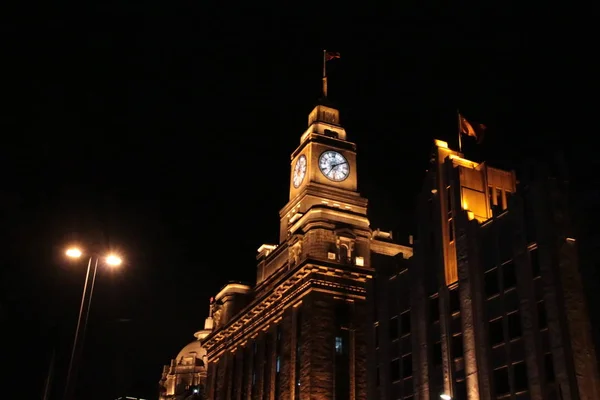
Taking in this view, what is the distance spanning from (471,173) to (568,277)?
13.6 m

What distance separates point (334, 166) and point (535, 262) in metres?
39.9

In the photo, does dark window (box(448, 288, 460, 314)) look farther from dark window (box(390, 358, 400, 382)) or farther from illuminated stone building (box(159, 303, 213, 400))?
illuminated stone building (box(159, 303, 213, 400))

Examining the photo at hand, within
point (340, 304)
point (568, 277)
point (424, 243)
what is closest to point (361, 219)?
point (340, 304)

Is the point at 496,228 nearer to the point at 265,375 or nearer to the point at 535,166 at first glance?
the point at 535,166

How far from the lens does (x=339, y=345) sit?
214ft

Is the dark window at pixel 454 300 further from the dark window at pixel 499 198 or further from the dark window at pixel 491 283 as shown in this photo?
the dark window at pixel 499 198

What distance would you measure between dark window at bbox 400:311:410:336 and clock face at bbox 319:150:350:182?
28073 mm

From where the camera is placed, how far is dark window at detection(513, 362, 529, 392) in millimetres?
38906

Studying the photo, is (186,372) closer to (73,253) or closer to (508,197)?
(508,197)

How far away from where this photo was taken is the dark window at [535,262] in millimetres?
40000

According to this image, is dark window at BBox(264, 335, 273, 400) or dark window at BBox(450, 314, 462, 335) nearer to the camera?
dark window at BBox(450, 314, 462, 335)

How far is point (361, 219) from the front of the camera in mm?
74250

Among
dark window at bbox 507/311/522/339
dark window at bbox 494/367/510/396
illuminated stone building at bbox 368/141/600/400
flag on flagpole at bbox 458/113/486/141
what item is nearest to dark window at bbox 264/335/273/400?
illuminated stone building at bbox 368/141/600/400

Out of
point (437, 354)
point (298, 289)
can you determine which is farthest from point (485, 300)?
point (298, 289)
